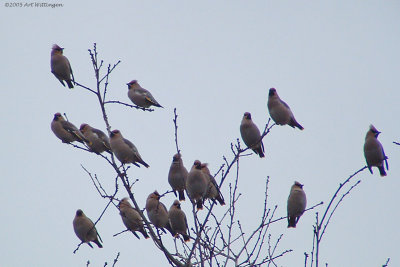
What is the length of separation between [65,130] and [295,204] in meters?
3.26

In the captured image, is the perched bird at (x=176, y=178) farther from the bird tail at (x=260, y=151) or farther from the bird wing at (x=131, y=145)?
the bird tail at (x=260, y=151)

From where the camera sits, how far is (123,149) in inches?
310

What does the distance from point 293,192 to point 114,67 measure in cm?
284

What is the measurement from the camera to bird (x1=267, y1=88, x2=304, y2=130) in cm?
821

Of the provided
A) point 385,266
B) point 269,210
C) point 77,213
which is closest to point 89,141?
point 77,213

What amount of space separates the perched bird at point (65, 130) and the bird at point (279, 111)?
2.50m

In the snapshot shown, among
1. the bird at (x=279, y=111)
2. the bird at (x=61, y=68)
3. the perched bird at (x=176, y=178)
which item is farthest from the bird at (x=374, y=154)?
the bird at (x=61, y=68)

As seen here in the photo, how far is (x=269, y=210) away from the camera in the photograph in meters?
5.72

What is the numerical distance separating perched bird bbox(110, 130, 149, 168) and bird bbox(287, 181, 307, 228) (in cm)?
200

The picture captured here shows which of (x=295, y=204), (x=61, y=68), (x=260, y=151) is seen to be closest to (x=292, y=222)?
(x=295, y=204)

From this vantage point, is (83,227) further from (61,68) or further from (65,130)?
(61,68)

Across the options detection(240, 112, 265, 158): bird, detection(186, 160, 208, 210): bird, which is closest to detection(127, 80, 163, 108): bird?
detection(240, 112, 265, 158): bird

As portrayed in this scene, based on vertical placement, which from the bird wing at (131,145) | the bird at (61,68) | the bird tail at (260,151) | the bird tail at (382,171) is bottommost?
the bird tail at (382,171)

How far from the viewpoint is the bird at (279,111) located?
8.21 m
